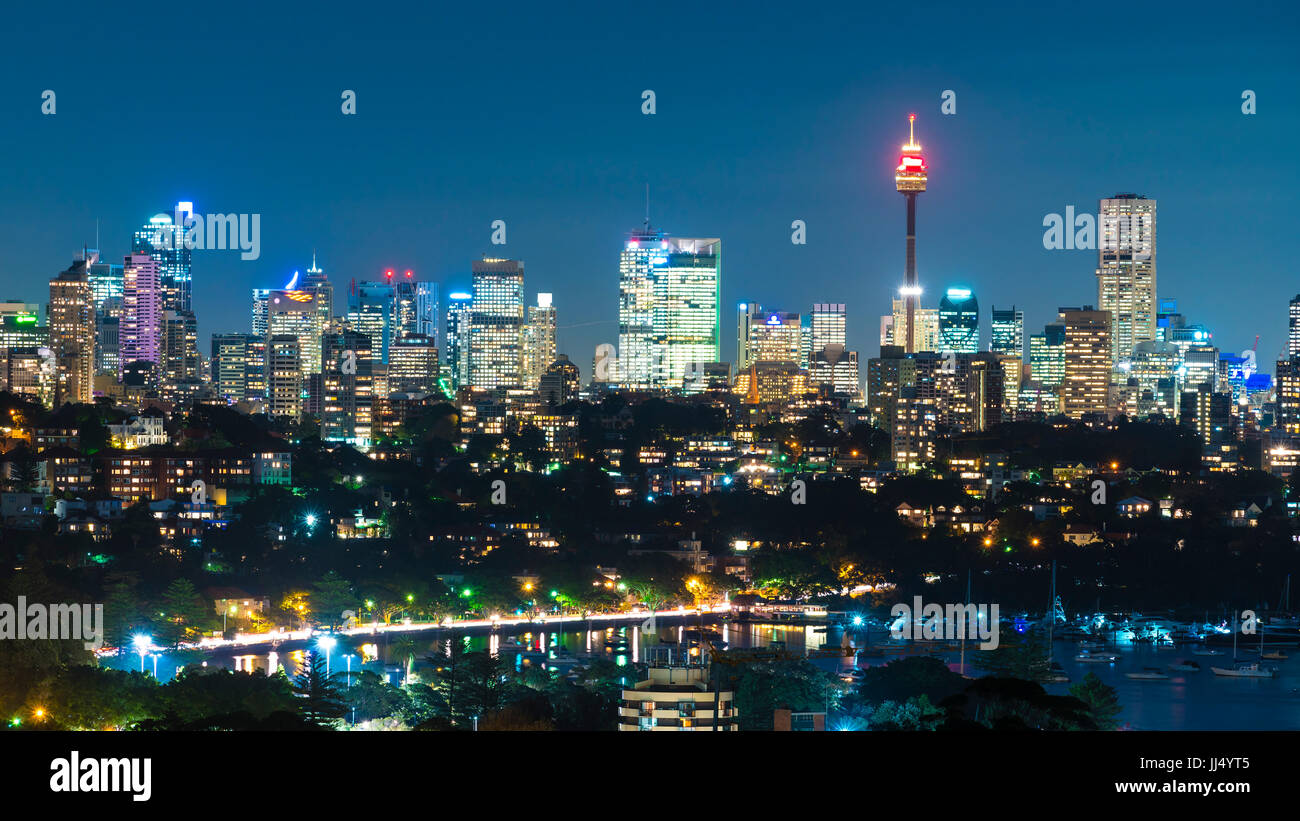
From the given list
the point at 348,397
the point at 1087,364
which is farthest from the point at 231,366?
the point at 1087,364

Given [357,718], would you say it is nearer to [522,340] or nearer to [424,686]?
[424,686]

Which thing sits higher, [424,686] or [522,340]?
[522,340]

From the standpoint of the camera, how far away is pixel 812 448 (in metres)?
59.7

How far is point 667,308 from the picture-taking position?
96.8m

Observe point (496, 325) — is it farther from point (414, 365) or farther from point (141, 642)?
point (141, 642)

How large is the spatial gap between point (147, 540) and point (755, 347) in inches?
2349

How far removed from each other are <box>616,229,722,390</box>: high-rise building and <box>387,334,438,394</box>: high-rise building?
1715 cm

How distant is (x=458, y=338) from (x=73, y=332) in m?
25.3

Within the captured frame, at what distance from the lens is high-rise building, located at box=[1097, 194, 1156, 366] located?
83750 millimetres

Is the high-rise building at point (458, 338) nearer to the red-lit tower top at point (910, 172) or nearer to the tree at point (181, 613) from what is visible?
the red-lit tower top at point (910, 172)

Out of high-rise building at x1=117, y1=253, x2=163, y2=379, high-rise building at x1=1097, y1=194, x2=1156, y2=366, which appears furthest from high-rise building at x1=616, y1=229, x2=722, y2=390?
high-rise building at x1=117, y1=253, x2=163, y2=379

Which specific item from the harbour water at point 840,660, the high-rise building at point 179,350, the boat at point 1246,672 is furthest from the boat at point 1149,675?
the high-rise building at point 179,350

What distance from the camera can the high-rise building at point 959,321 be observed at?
84.1 metres
